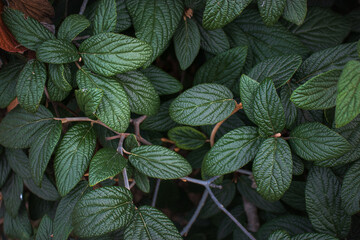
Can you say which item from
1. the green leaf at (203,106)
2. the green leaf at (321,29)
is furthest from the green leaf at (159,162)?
the green leaf at (321,29)

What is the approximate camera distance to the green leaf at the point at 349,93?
0.68 m

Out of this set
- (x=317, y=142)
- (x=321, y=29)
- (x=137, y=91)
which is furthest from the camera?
(x=321, y=29)

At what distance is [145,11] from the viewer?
0.96 metres

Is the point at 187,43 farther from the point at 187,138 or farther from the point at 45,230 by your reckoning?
the point at 45,230

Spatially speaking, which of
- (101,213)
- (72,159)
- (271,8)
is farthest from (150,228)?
(271,8)

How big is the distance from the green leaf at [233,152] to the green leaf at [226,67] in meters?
0.22

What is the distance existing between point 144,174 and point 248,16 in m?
0.71

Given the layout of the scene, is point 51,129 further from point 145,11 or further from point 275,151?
point 275,151

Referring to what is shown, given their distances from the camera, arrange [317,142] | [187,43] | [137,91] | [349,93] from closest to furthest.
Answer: [349,93] < [317,142] < [137,91] < [187,43]

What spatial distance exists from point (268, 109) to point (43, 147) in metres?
0.70

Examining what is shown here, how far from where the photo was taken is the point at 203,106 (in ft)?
2.93

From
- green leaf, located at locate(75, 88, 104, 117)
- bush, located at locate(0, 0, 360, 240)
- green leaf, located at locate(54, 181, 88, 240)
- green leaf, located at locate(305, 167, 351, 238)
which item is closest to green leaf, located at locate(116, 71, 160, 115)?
bush, located at locate(0, 0, 360, 240)

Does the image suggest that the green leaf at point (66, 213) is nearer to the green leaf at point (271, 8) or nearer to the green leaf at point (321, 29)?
the green leaf at point (271, 8)

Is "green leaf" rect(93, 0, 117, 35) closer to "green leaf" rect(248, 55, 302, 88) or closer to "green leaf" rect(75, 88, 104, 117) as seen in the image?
"green leaf" rect(75, 88, 104, 117)
